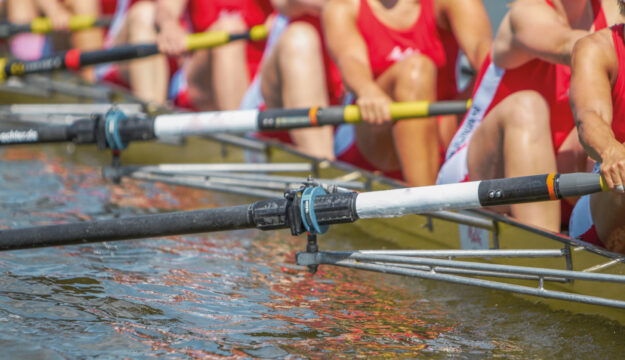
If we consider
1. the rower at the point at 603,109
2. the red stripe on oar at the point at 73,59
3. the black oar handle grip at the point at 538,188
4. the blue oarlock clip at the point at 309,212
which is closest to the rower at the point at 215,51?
the red stripe on oar at the point at 73,59

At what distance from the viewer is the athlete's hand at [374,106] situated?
11.0ft

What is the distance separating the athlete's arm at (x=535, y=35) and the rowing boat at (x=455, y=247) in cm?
51

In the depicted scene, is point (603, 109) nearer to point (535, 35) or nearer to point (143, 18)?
point (535, 35)

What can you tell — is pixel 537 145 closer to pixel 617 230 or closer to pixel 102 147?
pixel 617 230

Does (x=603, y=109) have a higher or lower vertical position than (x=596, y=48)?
lower

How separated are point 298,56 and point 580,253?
2078 millimetres

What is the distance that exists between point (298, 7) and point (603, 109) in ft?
7.54

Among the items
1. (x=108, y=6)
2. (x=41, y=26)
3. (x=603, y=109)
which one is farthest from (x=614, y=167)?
(x=108, y=6)

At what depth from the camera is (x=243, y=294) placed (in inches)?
108

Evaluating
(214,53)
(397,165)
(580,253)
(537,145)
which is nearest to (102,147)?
(397,165)

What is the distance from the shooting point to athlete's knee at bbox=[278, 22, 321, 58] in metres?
4.12

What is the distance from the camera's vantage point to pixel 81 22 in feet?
21.4

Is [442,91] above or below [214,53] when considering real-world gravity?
below

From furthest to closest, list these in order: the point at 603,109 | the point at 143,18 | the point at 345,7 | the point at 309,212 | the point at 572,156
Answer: the point at 143,18 < the point at 345,7 < the point at 572,156 < the point at 309,212 < the point at 603,109
